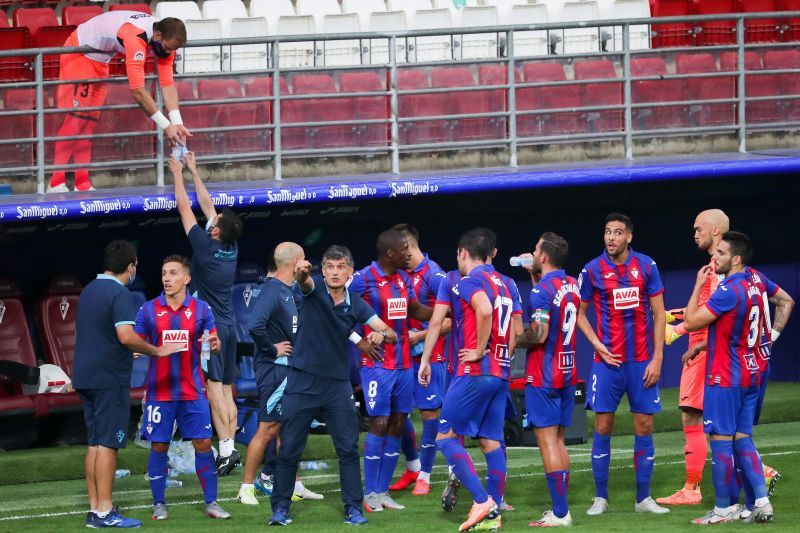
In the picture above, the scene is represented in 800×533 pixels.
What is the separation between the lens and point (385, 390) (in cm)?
969

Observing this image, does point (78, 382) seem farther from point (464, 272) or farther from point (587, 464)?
point (587, 464)

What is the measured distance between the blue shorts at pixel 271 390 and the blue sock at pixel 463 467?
1568 mm

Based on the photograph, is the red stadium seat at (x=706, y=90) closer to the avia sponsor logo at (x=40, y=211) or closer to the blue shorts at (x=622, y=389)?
the blue shorts at (x=622, y=389)

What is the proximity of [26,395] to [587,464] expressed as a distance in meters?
4.85

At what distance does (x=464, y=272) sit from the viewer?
8.88m

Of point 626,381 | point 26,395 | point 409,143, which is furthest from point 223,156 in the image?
point 626,381

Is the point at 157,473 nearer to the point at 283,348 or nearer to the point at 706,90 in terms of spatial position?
the point at 283,348

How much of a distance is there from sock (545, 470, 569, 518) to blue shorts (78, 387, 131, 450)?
9.16 ft

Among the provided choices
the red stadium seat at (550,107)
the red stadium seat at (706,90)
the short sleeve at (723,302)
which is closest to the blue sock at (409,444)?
the short sleeve at (723,302)

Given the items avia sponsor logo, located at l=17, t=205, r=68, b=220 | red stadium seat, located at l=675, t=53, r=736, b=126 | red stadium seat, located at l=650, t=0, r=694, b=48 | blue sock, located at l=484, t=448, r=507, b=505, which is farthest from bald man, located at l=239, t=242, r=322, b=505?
red stadium seat, located at l=650, t=0, r=694, b=48

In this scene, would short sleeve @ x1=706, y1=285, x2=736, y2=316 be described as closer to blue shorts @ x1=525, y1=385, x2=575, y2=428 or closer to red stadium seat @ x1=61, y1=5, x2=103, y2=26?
blue shorts @ x1=525, y1=385, x2=575, y2=428

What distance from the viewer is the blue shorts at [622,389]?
30.5ft

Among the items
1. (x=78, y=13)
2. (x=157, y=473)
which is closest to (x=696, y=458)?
(x=157, y=473)

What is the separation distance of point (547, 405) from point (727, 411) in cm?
113
